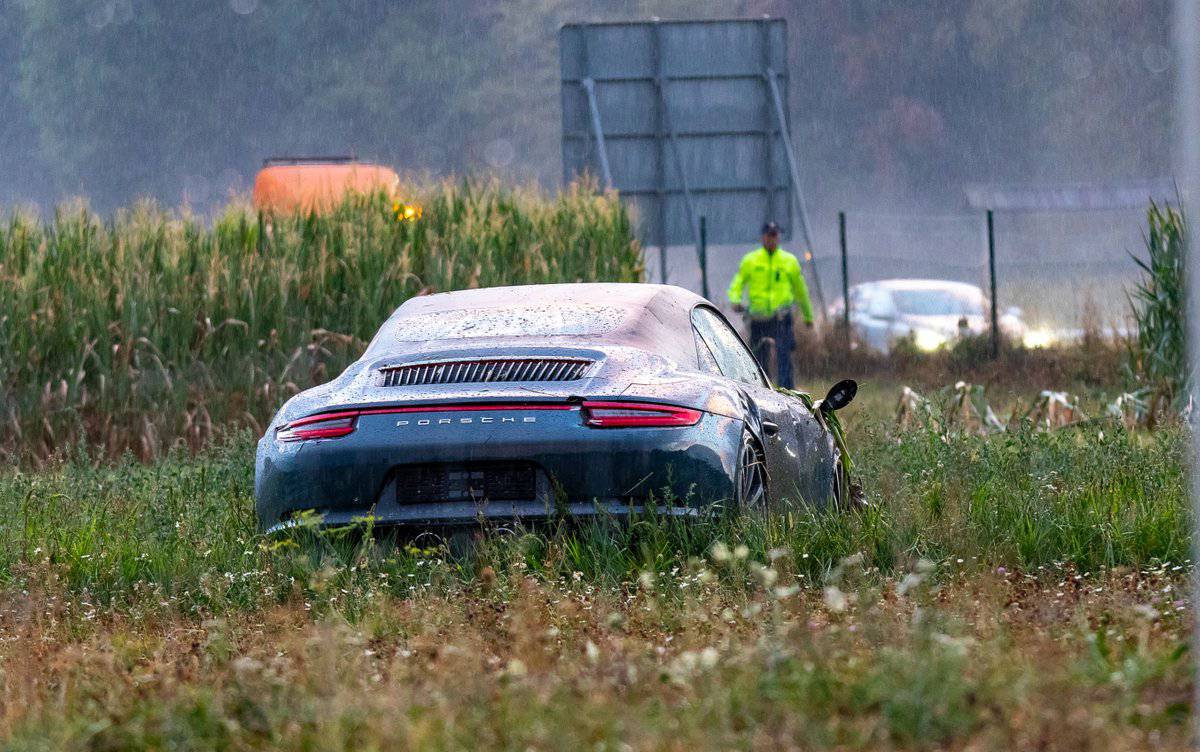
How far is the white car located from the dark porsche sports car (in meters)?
17.6

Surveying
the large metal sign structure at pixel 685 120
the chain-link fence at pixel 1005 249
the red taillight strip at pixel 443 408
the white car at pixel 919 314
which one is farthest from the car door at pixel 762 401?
the chain-link fence at pixel 1005 249

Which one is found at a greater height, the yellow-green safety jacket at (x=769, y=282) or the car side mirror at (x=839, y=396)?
the car side mirror at (x=839, y=396)

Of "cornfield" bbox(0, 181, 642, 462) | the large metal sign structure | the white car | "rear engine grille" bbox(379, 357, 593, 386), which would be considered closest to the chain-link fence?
the white car

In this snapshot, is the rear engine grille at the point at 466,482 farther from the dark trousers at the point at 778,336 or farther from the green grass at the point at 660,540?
the dark trousers at the point at 778,336

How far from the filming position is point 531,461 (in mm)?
6773

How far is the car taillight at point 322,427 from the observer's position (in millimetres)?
6957

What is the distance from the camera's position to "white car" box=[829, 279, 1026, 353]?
25328 millimetres

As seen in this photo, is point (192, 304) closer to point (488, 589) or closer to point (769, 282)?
point (769, 282)

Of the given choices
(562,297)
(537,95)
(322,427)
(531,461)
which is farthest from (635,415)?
(537,95)

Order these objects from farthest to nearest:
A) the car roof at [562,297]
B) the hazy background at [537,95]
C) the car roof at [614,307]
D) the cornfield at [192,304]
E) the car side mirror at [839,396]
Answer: the hazy background at [537,95] → the cornfield at [192,304] → the car side mirror at [839,396] → the car roof at [562,297] → the car roof at [614,307]

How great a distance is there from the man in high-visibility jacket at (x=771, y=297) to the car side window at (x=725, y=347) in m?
11.3

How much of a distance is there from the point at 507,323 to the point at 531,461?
1113 mm

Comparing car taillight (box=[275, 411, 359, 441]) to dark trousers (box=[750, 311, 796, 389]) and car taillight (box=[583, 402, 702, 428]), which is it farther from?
dark trousers (box=[750, 311, 796, 389])

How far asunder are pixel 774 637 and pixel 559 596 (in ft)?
5.86
